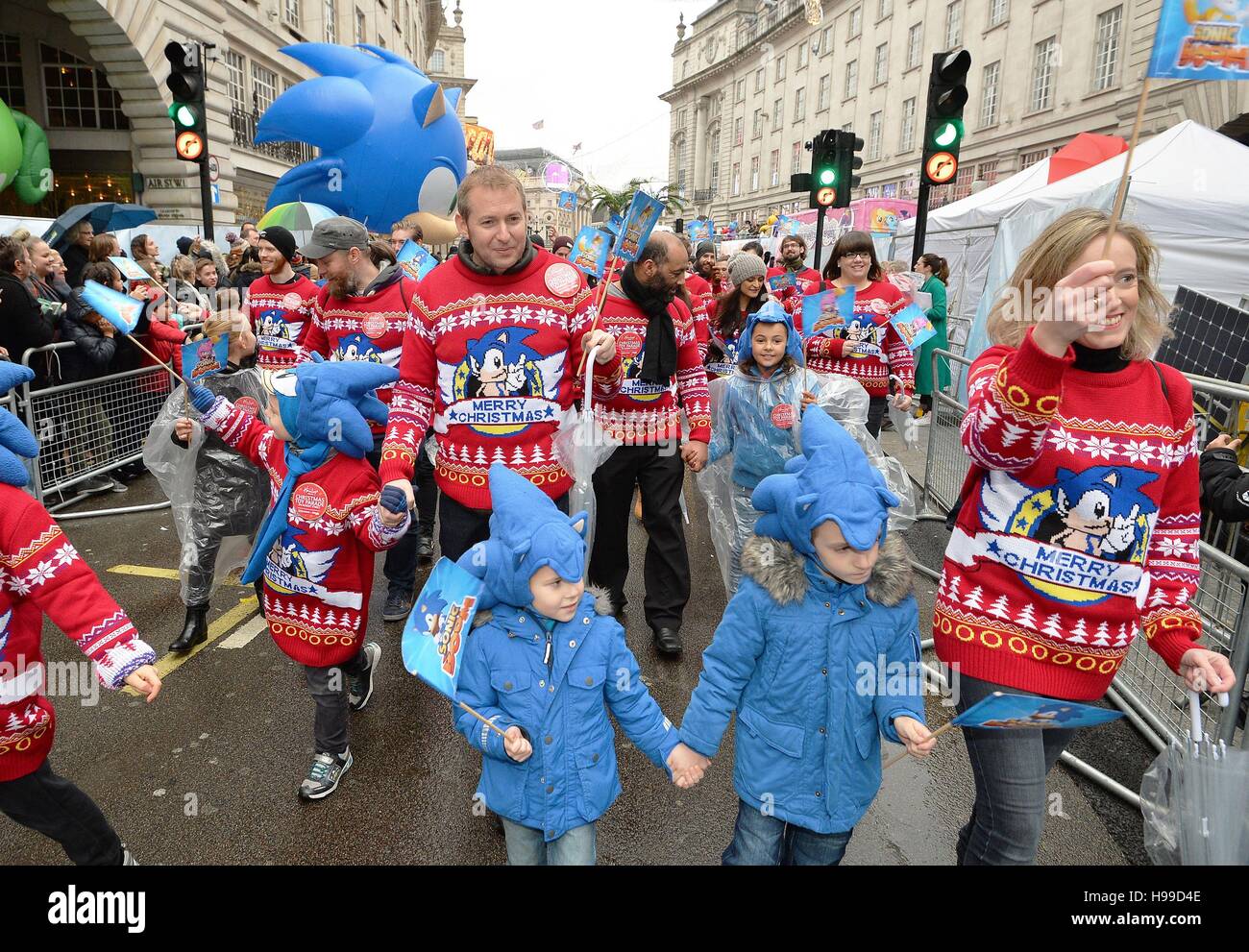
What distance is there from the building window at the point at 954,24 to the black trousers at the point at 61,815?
127ft

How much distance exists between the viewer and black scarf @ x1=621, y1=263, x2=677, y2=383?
432 centimetres

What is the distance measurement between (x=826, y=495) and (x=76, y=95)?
23.7 metres

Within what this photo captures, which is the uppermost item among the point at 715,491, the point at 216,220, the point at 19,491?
the point at 216,220

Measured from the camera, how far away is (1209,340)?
4434 mm

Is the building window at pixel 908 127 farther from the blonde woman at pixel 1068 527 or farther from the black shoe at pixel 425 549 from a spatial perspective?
the blonde woman at pixel 1068 527

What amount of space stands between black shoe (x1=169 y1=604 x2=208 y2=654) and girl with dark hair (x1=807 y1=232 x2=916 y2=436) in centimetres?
419

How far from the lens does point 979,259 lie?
13.2 metres

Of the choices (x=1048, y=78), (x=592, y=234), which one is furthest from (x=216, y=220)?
(x=1048, y=78)

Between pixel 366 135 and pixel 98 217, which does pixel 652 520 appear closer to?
pixel 98 217

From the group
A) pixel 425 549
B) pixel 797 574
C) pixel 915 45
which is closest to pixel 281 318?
pixel 425 549

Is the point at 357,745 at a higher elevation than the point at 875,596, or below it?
below

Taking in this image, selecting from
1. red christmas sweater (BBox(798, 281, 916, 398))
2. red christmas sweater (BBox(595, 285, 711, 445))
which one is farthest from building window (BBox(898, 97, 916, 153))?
A: red christmas sweater (BBox(595, 285, 711, 445))

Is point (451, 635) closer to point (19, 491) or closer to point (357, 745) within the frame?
point (19, 491)
